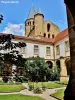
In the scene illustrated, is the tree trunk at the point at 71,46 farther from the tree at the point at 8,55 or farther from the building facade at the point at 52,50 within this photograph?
the building facade at the point at 52,50

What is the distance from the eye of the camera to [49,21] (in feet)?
198

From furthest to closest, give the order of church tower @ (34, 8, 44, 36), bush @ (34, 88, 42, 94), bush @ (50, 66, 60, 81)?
church tower @ (34, 8, 44, 36) → bush @ (50, 66, 60, 81) → bush @ (34, 88, 42, 94)

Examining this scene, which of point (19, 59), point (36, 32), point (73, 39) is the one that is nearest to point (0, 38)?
point (19, 59)

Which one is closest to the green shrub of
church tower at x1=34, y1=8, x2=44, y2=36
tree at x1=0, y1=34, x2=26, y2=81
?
tree at x1=0, y1=34, x2=26, y2=81

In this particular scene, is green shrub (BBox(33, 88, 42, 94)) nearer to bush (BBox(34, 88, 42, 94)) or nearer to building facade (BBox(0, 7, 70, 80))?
bush (BBox(34, 88, 42, 94))

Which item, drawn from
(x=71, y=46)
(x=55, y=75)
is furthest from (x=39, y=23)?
(x=71, y=46)

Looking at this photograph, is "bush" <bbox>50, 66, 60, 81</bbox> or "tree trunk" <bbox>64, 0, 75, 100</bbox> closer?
A: "tree trunk" <bbox>64, 0, 75, 100</bbox>

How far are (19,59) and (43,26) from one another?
174 feet

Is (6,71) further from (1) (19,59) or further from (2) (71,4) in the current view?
(2) (71,4)

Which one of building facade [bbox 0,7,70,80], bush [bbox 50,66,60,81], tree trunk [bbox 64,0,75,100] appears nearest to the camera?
tree trunk [bbox 64,0,75,100]

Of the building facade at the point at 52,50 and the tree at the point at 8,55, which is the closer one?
the tree at the point at 8,55

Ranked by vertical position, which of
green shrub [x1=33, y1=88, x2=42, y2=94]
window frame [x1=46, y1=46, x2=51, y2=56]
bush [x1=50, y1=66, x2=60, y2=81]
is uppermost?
window frame [x1=46, y1=46, x2=51, y2=56]

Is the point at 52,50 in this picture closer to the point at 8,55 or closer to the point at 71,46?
the point at 8,55

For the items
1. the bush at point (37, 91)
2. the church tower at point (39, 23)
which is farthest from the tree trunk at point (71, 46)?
the church tower at point (39, 23)
